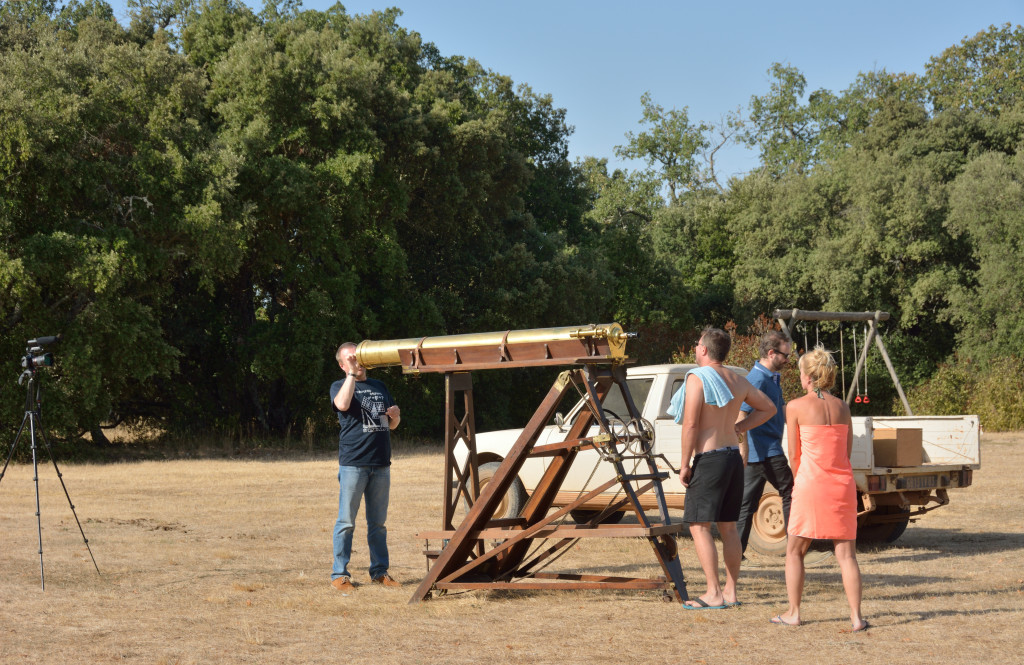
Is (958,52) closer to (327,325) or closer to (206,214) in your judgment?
(327,325)

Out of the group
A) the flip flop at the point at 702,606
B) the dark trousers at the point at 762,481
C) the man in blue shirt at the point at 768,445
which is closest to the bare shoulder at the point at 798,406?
the flip flop at the point at 702,606

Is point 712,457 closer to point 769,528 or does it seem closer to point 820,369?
point 820,369

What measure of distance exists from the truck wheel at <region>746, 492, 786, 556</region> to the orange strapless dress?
404 cm

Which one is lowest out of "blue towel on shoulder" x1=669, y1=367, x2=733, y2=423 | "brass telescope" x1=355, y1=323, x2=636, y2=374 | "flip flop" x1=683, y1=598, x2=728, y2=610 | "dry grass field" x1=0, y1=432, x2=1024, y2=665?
"dry grass field" x1=0, y1=432, x2=1024, y2=665

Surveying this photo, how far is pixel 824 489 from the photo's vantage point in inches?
267

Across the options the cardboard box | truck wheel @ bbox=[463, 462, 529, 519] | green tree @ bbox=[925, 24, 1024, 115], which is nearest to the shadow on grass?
the cardboard box

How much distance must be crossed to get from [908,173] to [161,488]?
30.9 m

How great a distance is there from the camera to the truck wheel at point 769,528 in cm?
1077

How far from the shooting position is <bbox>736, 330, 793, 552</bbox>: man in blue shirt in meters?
8.81

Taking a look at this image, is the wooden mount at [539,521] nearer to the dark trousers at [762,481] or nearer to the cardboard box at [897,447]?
the dark trousers at [762,481]

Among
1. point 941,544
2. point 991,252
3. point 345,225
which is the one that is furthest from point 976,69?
point 941,544

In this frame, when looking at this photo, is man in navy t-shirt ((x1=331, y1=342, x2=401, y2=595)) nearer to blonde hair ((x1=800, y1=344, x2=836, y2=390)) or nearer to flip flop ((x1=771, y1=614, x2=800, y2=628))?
flip flop ((x1=771, y1=614, x2=800, y2=628))

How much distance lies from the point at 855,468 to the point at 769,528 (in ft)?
3.48

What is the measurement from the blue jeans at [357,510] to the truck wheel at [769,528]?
3.98m
